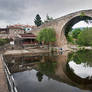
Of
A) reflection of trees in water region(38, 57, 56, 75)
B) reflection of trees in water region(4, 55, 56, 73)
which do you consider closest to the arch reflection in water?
reflection of trees in water region(38, 57, 56, 75)

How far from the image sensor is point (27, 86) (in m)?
6.11

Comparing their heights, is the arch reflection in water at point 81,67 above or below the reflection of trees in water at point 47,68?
below

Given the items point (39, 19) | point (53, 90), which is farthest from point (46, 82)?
point (39, 19)

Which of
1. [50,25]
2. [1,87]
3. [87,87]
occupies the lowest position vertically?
[87,87]

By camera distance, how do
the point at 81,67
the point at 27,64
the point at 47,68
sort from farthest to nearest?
the point at 27,64 → the point at 81,67 → the point at 47,68

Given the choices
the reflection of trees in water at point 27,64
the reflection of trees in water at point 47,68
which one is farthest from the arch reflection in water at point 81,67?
the reflection of trees in water at point 27,64

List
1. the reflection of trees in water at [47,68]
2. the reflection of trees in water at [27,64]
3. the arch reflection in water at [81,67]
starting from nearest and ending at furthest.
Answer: the arch reflection in water at [81,67] → the reflection of trees in water at [47,68] → the reflection of trees in water at [27,64]

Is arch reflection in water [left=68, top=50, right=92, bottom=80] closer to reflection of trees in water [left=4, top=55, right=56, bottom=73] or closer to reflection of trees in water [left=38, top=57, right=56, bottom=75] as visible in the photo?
reflection of trees in water [left=38, top=57, right=56, bottom=75]

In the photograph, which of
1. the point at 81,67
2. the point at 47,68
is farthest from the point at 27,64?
the point at 81,67

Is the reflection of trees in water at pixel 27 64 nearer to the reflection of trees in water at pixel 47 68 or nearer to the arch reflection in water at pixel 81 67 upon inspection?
the reflection of trees in water at pixel 47 68

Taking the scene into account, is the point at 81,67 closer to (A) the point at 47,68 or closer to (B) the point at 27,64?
(A) the point at 47,68

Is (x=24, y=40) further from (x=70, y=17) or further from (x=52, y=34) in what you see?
(x=70, y=17)

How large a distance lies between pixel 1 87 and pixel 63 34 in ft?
72.2

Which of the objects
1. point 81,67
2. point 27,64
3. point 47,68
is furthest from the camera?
point 27,64
